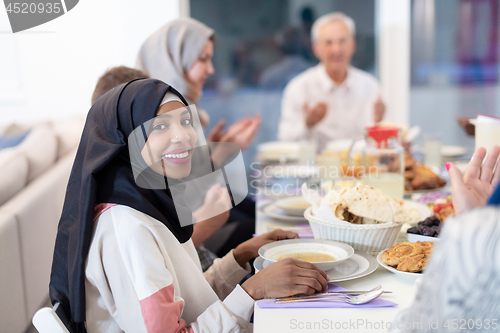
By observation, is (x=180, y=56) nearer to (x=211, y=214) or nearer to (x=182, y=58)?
(x=182, y=58)

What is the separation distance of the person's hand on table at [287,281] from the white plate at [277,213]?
479mm

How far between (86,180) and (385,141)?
1.03 m

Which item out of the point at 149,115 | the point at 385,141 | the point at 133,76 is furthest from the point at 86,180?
the point at 385,141

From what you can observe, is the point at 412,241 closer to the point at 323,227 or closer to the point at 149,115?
the point at 323,227

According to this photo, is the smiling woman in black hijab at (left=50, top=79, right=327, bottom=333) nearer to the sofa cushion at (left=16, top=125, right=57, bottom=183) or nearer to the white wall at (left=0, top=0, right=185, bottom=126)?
the sofa cushion at (left=16, top=125, right=57, bottom=183)

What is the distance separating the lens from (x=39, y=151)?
2102 mm

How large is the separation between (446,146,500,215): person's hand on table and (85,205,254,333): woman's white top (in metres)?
0.42

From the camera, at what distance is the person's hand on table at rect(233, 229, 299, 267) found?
3.58 ft

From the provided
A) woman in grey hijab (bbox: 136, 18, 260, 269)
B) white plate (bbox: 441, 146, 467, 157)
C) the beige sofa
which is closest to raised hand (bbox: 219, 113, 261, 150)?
woman in grey hijab (bbox: 136, 18, 260, 269)

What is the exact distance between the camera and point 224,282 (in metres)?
1.15

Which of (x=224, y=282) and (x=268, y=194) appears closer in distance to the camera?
(x=224, y=282)

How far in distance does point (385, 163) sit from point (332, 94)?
2148mm

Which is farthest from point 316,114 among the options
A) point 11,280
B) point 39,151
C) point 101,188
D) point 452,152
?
point 101,188

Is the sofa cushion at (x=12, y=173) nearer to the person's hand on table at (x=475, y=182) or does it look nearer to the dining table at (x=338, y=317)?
the dining table at (x=338, y=317)
